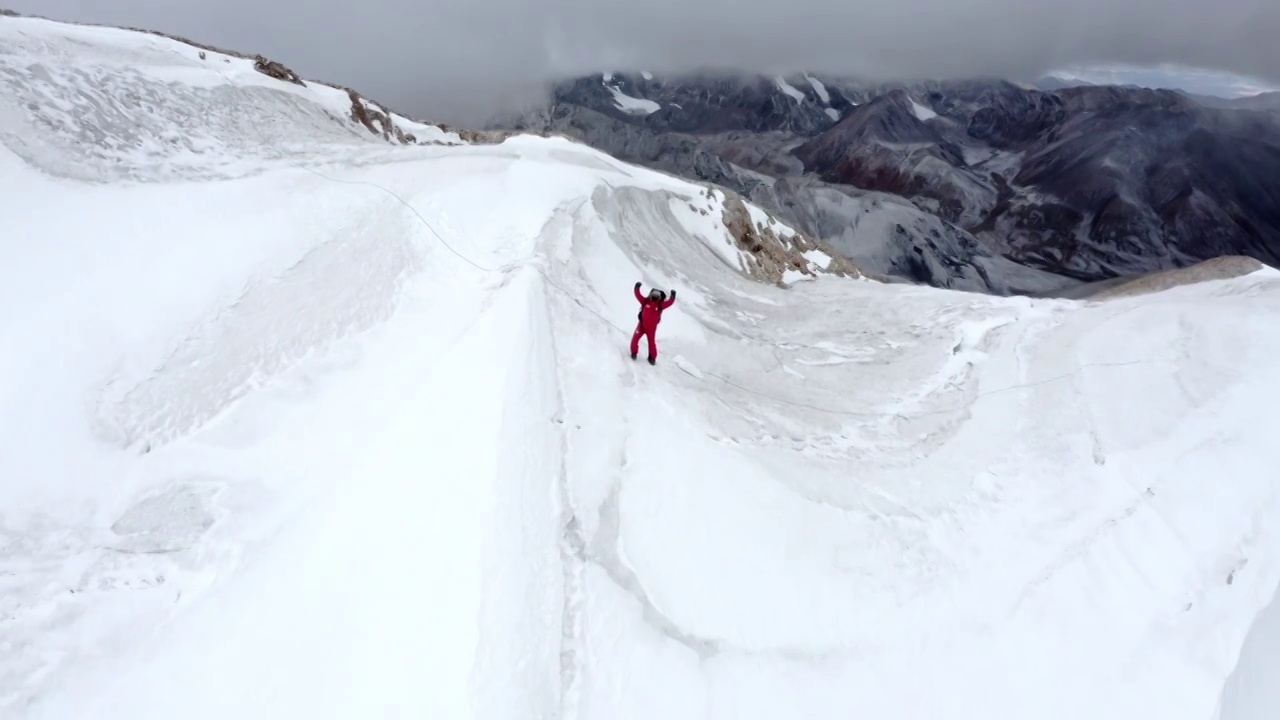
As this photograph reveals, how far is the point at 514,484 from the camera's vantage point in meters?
7.27

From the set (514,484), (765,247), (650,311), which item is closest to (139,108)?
(650,311)

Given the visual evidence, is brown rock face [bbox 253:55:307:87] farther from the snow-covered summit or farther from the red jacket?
the red jacket

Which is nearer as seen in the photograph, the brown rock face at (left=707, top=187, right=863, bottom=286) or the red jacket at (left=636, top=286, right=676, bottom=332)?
the red jacket at (left=636, top=286, right=676, bottom=332)

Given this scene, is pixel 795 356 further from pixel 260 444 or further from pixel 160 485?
pixel 160 485

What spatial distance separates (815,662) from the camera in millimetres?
6621

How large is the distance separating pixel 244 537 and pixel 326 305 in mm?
4982

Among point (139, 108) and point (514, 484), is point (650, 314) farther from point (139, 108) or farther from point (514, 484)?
point (139, 108)

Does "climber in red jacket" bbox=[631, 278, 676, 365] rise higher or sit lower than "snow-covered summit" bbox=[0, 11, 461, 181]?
lower

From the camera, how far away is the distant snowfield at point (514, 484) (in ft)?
18.8

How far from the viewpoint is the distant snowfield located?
226 inches

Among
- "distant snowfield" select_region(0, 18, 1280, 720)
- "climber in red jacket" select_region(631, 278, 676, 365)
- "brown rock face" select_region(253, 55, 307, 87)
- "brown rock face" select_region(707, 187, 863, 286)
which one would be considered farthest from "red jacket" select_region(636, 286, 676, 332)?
"brown rock face" select_region(253, 55, 307, 87)

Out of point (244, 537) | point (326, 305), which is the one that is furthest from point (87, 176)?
point (244, 537)

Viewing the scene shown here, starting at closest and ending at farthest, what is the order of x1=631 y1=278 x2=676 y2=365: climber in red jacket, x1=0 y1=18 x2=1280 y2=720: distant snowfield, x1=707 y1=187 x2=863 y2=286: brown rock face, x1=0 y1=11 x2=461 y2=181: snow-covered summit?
x1=0 y1=18 x2=1280 y2=720: distant snowfield < x1=631 y1=278 x2=676 y2=365: climber in red jacket < x1=0 y1=11 x2=461 y2=181: snow-covered summit < x1=707 y1=187 x2=863 y2=286: brown rock face

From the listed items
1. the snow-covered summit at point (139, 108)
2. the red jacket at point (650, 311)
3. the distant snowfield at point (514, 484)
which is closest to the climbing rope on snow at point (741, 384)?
the distant snowfield at point (514, 484)
